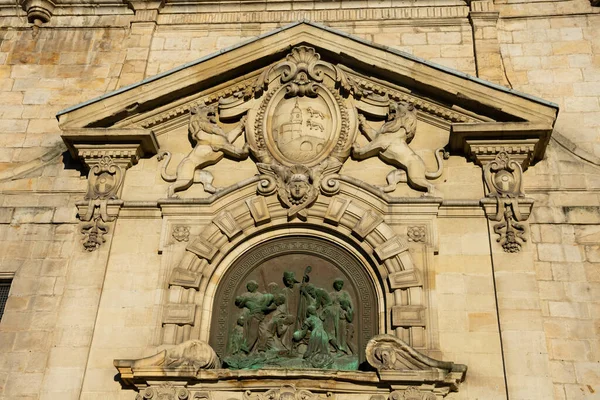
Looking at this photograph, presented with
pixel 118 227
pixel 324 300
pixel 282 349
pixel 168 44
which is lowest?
pixel 282 349

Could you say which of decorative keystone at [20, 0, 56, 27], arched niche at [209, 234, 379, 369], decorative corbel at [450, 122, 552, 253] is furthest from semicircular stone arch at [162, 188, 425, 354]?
decorative keystone at [20, 0, 56, 27]

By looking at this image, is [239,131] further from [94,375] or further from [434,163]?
[94,375]

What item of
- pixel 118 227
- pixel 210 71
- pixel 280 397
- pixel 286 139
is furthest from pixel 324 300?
pixel 210 71

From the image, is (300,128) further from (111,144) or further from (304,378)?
(304,378)

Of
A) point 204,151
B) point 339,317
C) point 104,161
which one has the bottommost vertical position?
point 339,317

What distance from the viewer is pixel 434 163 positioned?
12.8 m

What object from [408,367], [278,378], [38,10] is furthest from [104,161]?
[408,367]

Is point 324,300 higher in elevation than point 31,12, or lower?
lower

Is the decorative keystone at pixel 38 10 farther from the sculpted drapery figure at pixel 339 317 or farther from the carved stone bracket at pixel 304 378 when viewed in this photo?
the sculpted drapery figure at pixel 339 317

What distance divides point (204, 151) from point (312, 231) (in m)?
2.49

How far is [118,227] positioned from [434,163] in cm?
562

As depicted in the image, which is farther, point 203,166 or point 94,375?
point 203,166

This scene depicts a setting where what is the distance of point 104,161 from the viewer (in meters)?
13.2

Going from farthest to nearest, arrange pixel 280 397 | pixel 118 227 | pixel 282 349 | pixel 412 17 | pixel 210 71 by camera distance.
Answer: pixel 412 17, pixel 210 71, pixel 118 227, pixel 282 349, pixel 280 397
